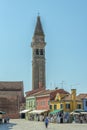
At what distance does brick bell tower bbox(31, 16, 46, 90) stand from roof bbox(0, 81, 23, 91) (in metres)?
6.34

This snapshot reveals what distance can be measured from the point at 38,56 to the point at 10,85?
1329cm

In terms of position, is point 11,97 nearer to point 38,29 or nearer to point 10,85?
point 10,85

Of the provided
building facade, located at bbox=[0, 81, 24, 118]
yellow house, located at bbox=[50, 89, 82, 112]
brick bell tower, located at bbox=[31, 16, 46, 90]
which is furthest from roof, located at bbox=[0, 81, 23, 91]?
yellow house, located at bbox=[50, 89, 82, 112]

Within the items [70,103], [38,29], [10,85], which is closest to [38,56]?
[38,29]

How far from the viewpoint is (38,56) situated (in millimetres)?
106688

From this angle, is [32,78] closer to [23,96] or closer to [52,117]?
[23,96]

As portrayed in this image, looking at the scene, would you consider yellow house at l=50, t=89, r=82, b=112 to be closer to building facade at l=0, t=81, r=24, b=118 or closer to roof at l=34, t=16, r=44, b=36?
building facade at l=0, t=81, r=24, b=118

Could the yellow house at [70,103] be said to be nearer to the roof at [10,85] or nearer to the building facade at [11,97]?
the building facade at [11,97]

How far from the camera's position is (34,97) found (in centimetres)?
7831

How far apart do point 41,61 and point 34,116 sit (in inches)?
1390

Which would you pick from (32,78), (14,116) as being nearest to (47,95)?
(14,116)

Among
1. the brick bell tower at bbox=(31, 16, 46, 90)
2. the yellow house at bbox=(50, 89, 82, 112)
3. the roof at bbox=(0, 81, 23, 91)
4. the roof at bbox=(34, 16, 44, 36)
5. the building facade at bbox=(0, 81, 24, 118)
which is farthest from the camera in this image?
the roof at bbox=(34, 16, 44, 36)

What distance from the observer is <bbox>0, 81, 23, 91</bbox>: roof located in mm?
Answer: 95956

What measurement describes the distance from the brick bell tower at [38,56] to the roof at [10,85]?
634cm
